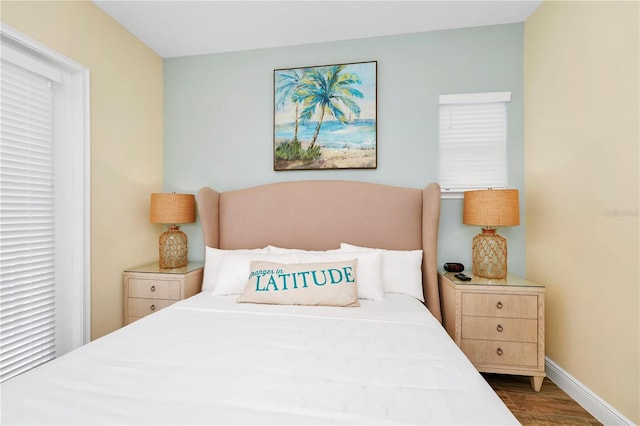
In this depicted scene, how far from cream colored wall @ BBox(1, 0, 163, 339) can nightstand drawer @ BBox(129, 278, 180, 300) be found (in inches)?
5.1

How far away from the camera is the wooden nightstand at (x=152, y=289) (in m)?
2.31

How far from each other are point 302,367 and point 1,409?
854mm

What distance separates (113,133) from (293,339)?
2.08 m

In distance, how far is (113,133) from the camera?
2340 mm

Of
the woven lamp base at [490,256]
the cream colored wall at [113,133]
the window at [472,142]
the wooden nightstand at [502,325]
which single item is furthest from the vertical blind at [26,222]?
the woven lamp base at [490,256]

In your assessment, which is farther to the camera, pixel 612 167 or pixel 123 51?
pixel 123 51

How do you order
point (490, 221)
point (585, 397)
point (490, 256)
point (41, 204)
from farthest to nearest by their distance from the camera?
point (490, 256) → point (490, 221) → point (41, 204) → point (585, 397)

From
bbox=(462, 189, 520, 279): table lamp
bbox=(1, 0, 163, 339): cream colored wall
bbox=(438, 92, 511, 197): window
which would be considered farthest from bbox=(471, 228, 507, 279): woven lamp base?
bbox=(1, 0, 163, 339): cream colored wall

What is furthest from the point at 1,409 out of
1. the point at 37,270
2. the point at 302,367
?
the point at 37,270

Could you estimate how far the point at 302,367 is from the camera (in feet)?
3.67

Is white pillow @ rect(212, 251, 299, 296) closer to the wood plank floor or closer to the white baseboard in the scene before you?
the wood plank floor

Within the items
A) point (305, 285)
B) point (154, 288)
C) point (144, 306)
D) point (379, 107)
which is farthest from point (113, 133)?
point (379, 107)

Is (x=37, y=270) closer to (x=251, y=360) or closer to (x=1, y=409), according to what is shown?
(x=1, y=409)

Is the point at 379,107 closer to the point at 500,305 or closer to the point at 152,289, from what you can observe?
the point at 500,305
